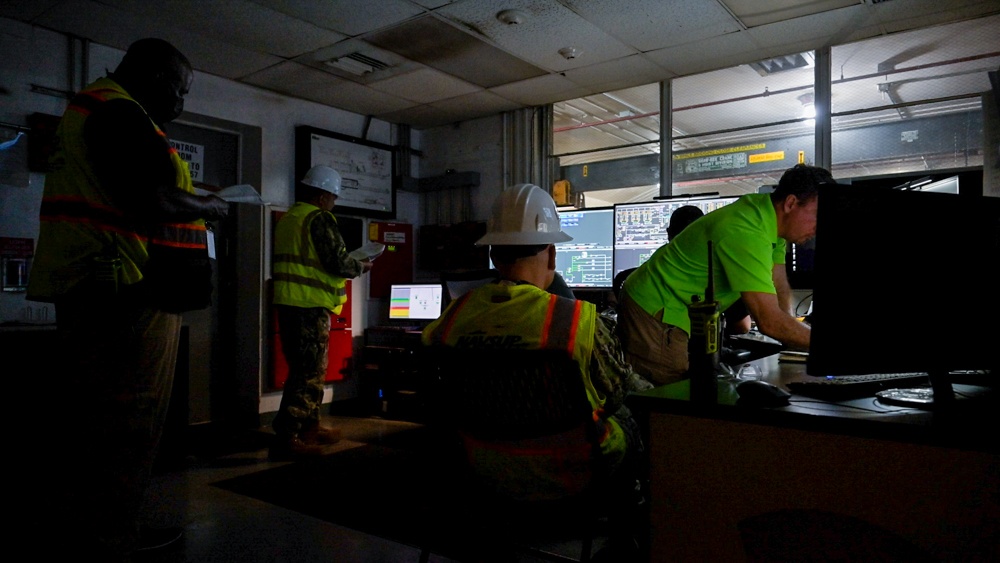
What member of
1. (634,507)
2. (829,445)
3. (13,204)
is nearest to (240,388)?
(13,204)

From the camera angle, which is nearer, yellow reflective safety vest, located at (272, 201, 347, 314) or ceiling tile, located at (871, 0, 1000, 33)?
ceiling tile, located at (871, 0, 1000, 33)

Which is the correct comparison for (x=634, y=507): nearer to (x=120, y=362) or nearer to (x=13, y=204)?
(x=120, y=362)

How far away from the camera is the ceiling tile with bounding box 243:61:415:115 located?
4.66 metres

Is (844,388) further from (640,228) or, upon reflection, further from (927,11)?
(927,11)

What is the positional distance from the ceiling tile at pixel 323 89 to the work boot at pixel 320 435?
2572mm

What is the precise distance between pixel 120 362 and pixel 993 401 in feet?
6.69

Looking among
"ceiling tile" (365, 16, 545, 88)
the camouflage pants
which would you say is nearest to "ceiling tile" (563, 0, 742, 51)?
"ceiling tile" (365, 16, 545, 88)

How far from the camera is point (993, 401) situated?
1195 millimetres

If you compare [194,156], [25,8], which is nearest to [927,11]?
[194,156]

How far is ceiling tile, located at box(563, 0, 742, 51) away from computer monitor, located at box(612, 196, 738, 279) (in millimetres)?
1099

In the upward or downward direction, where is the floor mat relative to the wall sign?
downward

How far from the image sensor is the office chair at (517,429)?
134 centimetres

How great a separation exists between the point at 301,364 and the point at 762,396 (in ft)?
10.1

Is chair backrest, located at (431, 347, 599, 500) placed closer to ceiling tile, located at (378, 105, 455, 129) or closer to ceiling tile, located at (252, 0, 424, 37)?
ceiling tile, located at (252, 0, 424, 37)
